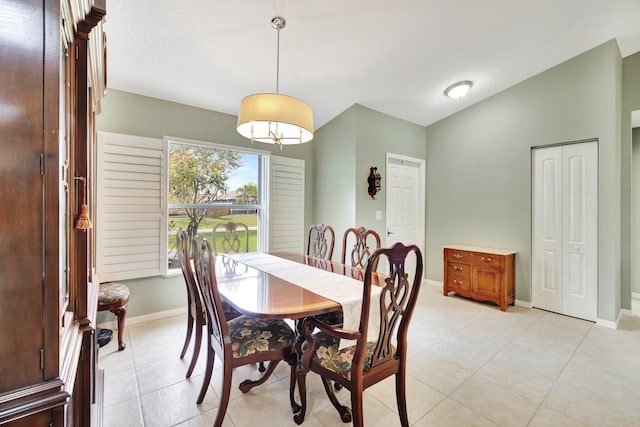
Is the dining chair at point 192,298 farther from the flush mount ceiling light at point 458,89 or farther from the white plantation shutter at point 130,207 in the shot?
the flush mount ceiling light at point 458,89

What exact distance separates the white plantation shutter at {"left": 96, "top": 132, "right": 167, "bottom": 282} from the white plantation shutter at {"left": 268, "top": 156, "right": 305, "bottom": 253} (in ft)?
4.33

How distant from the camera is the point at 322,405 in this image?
1812 millimetres

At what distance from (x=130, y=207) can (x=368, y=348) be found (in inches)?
107

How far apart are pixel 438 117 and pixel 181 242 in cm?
402

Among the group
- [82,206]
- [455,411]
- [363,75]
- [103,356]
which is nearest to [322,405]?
[455,411]

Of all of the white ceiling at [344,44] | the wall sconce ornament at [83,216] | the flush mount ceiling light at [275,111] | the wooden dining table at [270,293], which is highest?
the white ceiling at [344,44]

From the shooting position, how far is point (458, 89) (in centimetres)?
350

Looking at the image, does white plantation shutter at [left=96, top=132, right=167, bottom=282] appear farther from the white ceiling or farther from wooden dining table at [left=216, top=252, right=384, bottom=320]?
wooden dining table at [left=216, top=252, right=384, bottom=320]

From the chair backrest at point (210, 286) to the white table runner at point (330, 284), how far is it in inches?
21.7

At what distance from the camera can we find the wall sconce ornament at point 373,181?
378cm

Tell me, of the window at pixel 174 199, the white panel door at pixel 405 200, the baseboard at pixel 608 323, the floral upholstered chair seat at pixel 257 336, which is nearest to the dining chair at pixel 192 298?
the floral upholstered chair seat at pixel 257 336

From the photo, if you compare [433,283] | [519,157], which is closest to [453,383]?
[433,283]

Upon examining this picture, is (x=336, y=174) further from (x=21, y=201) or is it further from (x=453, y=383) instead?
(x=21, y=201)

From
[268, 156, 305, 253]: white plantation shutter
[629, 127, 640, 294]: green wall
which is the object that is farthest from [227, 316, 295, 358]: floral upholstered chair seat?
[629, 127, 640, 294]: green wall
